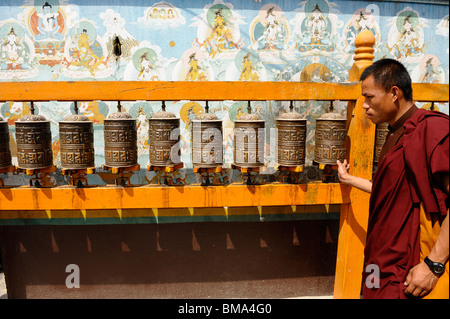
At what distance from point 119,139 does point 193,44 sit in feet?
4.67

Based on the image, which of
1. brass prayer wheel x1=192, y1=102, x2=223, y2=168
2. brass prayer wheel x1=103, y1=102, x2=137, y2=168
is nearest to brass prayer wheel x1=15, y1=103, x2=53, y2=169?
brass prayer wheel x1=103, y1=102, x2=137, y2=168

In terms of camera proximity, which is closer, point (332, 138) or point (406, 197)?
point (406, 197)

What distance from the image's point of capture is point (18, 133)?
2.39 m

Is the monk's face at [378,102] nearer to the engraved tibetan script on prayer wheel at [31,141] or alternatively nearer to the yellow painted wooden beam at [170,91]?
the yellow painted wooden beam at [170,91]

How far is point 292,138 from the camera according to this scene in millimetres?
2514

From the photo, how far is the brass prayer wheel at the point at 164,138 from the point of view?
8.04ft

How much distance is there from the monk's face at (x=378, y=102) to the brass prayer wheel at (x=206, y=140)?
3.75 ft

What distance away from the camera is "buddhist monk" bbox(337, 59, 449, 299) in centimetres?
164

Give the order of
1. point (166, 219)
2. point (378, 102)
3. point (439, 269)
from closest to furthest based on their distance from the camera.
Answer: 1. point (439, 269)
2. point (378, 102)
3. point (166, 219)

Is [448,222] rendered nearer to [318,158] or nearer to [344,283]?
[318,158]

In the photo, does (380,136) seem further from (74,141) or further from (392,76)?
(74,141)

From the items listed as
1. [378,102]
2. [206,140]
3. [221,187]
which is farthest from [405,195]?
[206,140]

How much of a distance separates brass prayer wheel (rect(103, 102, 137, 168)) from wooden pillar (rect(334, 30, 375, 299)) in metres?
1.94

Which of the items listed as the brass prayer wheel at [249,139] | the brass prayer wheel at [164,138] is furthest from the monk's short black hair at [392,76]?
the brass prayer wheel at [164,138]
